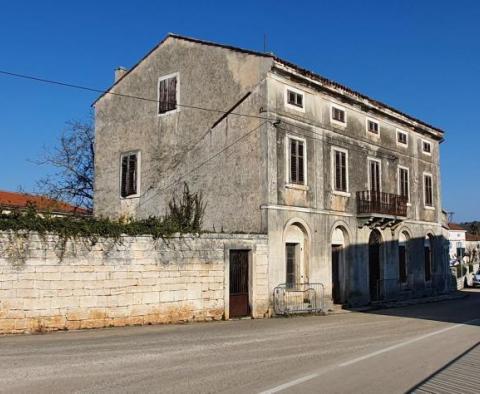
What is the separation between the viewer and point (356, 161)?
88.0ft

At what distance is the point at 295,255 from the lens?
2264 cm

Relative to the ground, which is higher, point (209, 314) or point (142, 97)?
point (142, 97)

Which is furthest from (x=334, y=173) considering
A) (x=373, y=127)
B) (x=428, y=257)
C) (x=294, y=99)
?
(x=428, y=257)

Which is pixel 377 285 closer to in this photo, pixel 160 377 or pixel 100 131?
pixel 100 131

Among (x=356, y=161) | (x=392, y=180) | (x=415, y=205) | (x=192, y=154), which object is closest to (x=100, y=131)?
(x=192, y=154)

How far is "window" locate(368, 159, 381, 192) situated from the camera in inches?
1103

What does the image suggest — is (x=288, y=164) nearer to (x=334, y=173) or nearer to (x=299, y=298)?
(x=334, y=173)

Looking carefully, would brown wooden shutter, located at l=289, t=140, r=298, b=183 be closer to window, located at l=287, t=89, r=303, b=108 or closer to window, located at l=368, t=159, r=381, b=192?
window, located at l=287, t=89, r=303, b=108

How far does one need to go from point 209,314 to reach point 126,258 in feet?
12.1

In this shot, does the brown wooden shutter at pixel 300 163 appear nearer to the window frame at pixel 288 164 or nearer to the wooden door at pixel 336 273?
the window frame at pixel 288 164

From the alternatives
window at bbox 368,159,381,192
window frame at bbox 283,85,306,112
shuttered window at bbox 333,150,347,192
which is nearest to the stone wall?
window frame at bbox 283,85,306,112

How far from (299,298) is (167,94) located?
10464 mm

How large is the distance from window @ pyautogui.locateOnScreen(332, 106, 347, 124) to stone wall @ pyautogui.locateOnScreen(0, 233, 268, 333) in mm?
8377

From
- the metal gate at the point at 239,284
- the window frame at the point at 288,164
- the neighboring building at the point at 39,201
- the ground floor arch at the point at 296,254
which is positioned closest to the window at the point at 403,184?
the window frame at the point at 288,164
